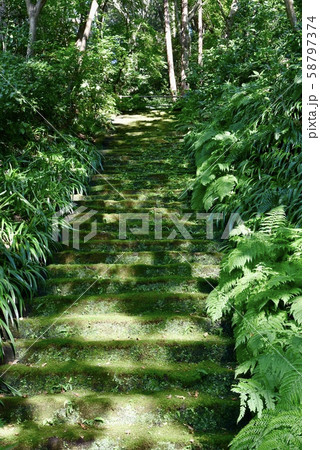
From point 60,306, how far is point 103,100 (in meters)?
→ 5.48

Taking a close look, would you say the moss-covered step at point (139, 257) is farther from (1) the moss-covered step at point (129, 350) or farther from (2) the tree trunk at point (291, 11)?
(2) the tree trunk at point (291, 11)

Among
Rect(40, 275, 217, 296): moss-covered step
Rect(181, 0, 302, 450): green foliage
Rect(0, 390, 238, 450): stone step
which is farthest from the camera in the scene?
Rect(40, 275, 217, 296): moss-covered step

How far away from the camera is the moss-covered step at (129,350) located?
2.96 meters

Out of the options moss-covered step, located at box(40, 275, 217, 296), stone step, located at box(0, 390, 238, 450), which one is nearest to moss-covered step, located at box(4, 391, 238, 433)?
stone step, located at box(0, 390, 238, 450)

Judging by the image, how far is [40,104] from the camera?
6.50 metres

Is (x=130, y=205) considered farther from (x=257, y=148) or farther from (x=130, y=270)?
(x=257, y=148)

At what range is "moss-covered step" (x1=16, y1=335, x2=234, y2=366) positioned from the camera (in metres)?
2.96

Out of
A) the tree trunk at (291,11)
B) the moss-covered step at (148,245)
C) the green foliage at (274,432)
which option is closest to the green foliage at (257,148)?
the tree trunk at (291,11)

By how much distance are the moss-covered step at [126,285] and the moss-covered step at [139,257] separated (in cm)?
39

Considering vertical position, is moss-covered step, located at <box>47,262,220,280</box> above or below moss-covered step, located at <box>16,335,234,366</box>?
above

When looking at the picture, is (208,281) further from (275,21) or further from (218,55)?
(275,21)

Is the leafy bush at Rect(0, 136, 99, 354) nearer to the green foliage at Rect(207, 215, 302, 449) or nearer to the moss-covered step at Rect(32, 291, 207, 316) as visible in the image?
the moss-covered step at Rect(32, 291, 207, 316)

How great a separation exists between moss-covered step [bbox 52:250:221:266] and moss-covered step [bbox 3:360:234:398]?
144 cm
